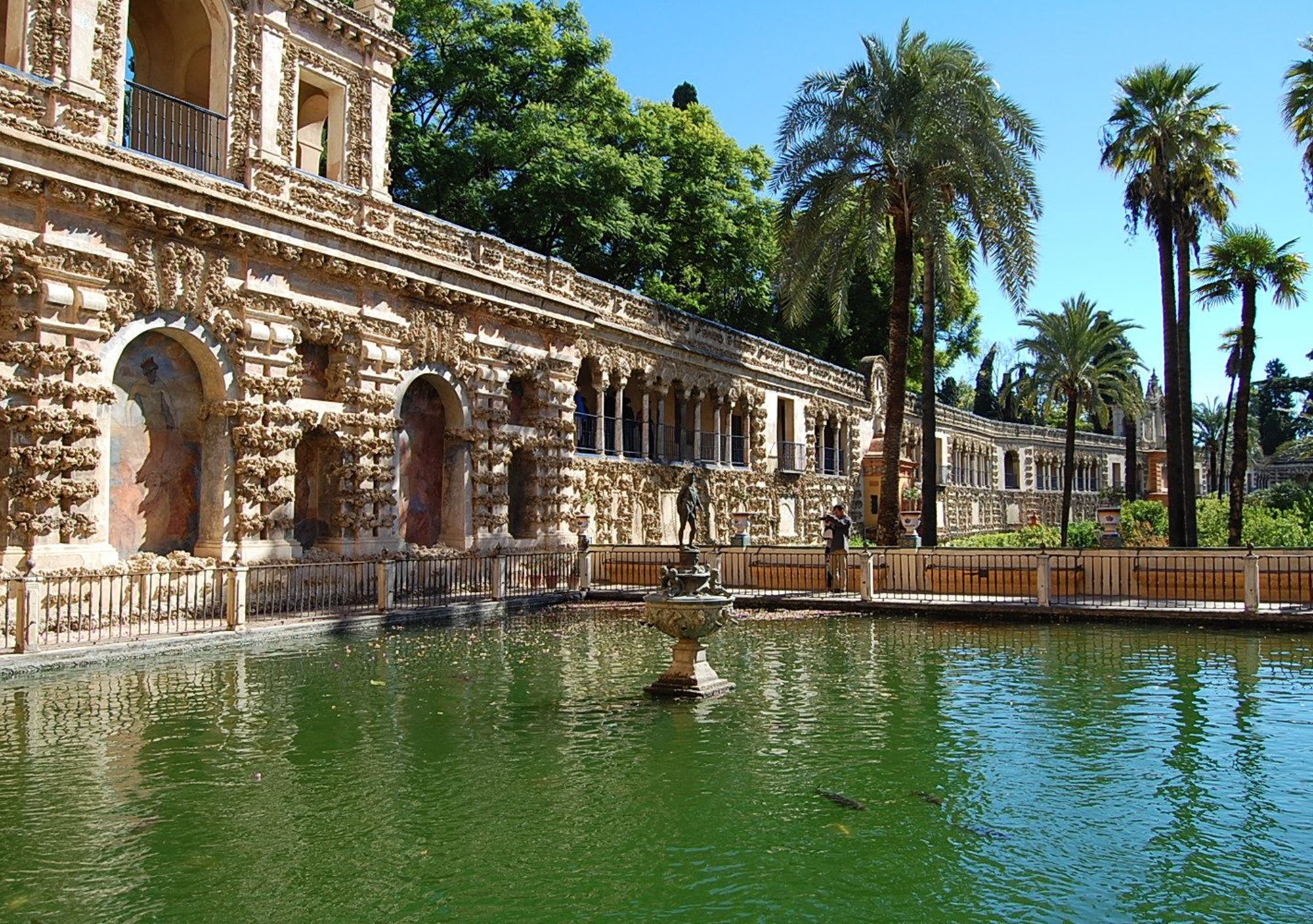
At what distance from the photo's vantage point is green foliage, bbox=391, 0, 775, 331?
34.5 meters

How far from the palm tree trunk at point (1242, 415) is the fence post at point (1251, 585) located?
12.8m

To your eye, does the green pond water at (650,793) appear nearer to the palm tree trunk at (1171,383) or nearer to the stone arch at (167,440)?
the stone arch at (167,440)

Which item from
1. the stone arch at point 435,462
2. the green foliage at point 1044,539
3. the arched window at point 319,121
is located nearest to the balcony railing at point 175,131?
the arched window at point 319,121

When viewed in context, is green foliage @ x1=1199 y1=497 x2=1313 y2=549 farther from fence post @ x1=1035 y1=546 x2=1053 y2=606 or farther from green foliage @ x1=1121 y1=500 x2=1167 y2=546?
fence post @ x1=1035 y1=546 x2=1053 y2=606

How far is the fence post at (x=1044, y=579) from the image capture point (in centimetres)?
1958

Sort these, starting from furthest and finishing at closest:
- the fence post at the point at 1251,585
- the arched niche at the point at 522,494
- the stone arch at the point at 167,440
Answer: the arched niche at the point at 522,494 → the fence post at the point at 1251,585 → the stone arch at the point at 167,440

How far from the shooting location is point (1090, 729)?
988 cm

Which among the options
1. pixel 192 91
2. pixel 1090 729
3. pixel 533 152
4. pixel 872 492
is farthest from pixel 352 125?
pixel 872 492

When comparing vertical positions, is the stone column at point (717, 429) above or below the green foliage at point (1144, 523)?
above

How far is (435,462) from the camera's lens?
2358 centimetres

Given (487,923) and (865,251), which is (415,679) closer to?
(487,923)

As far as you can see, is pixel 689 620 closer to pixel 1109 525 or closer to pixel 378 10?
pixel 378 10

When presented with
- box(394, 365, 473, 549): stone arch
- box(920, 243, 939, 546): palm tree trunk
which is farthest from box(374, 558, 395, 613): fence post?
box(920, 243, 939, 546): palm tree trunk

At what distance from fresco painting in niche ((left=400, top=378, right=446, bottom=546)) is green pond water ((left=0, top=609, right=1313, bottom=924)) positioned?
9337 mm
